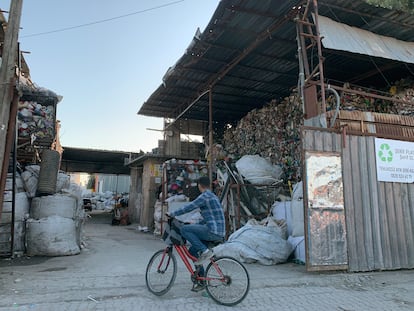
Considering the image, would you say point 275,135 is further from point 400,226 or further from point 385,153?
point 400,226

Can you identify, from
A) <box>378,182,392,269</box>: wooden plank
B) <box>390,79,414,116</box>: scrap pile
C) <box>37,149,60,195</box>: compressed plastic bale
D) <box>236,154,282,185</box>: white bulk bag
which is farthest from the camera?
<box>236,154,282,185</box>: white bulk bag

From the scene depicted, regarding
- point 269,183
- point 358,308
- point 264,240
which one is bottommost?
point 358,308

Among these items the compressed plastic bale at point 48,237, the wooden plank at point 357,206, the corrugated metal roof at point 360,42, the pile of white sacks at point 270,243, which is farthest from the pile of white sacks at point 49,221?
the corrugated metal roof at point 360,42

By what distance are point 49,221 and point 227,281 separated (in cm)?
496

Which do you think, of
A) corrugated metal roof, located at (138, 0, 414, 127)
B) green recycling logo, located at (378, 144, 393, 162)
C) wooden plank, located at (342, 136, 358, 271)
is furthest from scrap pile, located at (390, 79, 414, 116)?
wooden plank, located at (342, 136, 358, 271)

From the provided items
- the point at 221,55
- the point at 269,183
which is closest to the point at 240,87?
the point at 221,55

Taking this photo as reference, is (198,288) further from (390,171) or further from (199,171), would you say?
(199,171)

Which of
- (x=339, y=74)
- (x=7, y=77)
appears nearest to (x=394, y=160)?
(x=339, y=74)

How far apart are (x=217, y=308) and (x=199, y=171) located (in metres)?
9.43

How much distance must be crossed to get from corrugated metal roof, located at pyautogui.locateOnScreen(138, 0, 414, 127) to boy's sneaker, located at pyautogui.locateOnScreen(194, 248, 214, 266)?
4.91 m

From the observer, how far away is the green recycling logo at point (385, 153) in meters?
6.22

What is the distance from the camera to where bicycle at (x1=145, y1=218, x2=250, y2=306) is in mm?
3928

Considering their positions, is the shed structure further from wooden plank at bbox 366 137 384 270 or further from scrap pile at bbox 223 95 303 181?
scrap pile at bbox 223 95 303 181

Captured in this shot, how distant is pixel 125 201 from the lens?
19156 mm
